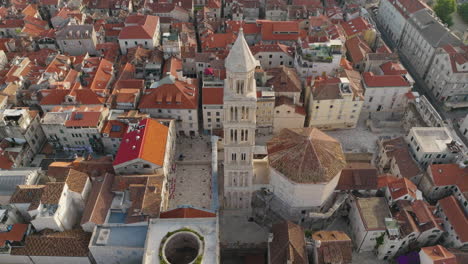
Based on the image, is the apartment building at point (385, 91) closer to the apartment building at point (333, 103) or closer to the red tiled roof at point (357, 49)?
the apartment building at point (333, 103)

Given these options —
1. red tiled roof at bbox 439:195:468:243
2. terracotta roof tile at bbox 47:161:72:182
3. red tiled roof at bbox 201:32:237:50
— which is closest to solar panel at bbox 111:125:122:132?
terracotta roof tile at bbox 47:161:72:182

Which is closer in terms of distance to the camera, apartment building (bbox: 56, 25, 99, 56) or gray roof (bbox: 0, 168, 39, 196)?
gray roof (bbox: 0, 168, 39, 196)

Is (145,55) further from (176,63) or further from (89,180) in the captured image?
(89,180)

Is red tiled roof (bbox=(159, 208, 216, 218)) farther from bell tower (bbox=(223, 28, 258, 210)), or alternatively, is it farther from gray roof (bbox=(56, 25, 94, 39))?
gray roof (bbox=(56, 25, 94, 39))

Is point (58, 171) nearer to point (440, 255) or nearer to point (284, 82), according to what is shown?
point (284, 82)

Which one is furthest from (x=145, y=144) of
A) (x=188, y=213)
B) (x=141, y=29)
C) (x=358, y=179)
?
(x=141, y=29)

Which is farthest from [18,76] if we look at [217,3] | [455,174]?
[455,174]
